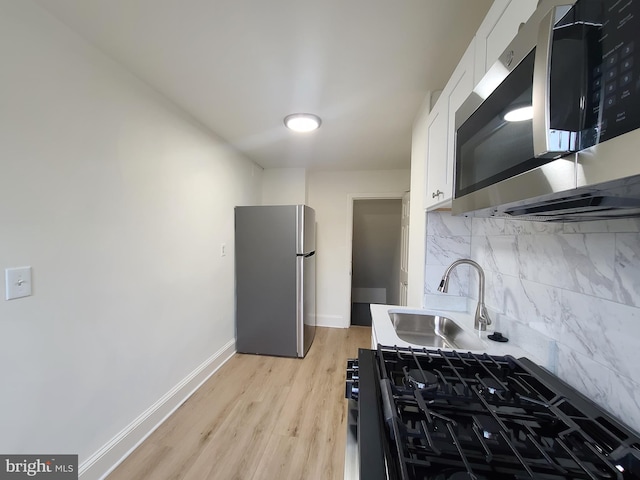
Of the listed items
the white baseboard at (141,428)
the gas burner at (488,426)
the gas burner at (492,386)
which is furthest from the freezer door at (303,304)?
the gas burner at (488,426)

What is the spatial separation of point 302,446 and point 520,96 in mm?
2029

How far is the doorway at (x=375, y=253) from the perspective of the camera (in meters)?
4.33

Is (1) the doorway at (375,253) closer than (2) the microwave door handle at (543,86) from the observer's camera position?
No

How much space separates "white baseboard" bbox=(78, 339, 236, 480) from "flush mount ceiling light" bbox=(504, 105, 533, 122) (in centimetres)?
228

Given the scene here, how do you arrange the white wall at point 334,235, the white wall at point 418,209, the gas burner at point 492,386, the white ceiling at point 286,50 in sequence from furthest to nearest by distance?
the white wall at point 334,235 → the white wall at point 418,209 → the white ceiling at point 286,50 → the gas burner at point 492,386

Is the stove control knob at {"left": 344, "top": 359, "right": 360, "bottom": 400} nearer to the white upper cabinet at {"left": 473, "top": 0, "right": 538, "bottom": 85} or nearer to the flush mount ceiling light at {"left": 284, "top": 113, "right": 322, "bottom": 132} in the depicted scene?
the white upper cabinet at {"left": 473, "top": 0, "right": 538, "bottom": 85}

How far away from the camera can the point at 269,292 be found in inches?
110

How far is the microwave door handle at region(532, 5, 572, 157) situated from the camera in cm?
38

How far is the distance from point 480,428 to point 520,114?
28.3 inches

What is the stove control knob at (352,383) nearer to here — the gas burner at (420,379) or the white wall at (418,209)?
the gas burner at (420,379)

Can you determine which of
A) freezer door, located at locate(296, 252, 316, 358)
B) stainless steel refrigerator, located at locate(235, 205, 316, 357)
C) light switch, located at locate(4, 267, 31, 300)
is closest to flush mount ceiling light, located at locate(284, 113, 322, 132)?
stainless steel refrigerator, located at locate(235, 205, 316, 357)

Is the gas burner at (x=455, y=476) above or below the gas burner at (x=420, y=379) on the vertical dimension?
above

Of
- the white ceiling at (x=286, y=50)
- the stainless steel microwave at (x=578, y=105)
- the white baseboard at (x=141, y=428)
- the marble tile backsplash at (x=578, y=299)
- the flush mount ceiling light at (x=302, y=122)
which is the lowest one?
the white baseboard at (x=141, y=428)

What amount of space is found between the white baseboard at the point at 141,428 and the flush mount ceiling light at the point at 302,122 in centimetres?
228
